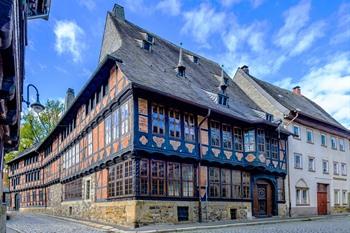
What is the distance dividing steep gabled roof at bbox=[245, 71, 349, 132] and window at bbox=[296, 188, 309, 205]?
18.4 feet

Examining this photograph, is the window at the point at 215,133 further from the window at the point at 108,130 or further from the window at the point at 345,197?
the window at the point at 345,197

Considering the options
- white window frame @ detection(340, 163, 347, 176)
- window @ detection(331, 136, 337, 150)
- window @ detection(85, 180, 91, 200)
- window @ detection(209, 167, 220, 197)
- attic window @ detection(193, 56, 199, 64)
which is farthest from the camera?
white window frame @ detection(340, 163, 347, 176)

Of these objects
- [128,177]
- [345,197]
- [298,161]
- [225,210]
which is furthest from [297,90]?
[128,177]

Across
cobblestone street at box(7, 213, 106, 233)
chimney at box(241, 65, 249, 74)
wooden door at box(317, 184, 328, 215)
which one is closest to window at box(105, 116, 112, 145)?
cobblestone street at box(7, 213, 106, 233)

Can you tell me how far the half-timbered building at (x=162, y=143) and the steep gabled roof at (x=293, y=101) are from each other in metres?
2.87

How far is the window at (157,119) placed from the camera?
742 inches

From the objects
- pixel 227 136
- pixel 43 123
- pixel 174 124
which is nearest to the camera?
pixel 174 124

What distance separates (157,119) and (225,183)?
20.1 ft

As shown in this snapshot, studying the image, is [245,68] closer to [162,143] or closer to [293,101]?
[293,101]

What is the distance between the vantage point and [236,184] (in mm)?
23125

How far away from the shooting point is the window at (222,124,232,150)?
74.4ft

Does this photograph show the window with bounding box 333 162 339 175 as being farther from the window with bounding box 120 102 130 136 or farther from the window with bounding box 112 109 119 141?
the window with bounding box 120 102 130 136

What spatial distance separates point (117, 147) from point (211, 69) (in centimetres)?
1397

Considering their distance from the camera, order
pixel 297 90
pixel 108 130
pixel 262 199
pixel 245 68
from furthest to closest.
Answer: pixel 297 90 → pixel 245 68 → pixel 262 199 → pixel 108 130
